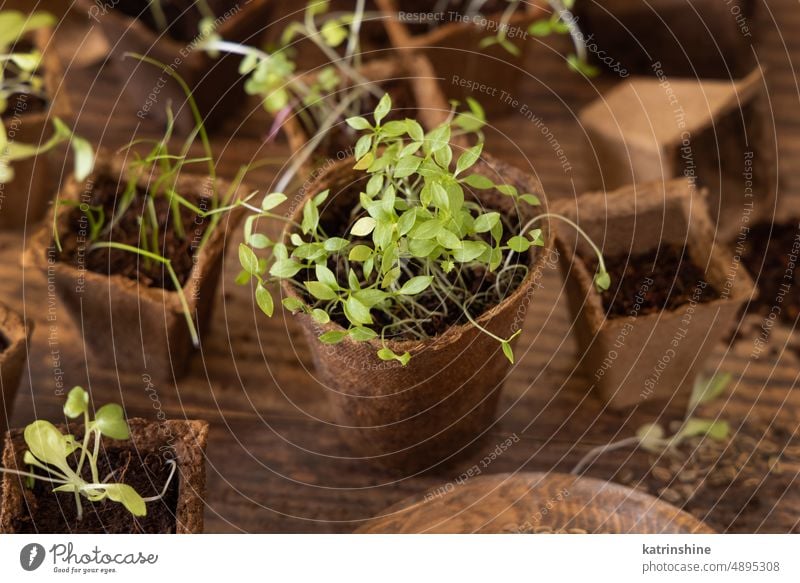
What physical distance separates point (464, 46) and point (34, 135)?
428 mm

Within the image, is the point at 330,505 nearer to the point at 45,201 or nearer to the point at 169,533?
the point at 169,533

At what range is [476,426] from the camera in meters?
0.84

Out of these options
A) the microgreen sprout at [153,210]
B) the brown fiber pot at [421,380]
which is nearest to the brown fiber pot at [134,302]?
the microgreen sprout at [153,210]

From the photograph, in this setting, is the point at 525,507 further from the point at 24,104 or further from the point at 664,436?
the point at 24,104

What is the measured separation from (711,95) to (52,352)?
70cm

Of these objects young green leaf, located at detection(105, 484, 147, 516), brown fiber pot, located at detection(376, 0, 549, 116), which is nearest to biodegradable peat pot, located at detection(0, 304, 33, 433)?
young green leaf, located at detection(105, 484, 147, 516)

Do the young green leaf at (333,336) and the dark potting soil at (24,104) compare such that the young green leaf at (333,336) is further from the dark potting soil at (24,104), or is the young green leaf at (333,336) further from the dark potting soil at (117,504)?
the dark potting soil at (24,104)

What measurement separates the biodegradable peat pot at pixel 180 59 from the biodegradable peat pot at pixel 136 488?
0.36 metres

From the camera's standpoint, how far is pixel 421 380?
2.30 ft

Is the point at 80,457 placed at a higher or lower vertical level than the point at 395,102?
lower

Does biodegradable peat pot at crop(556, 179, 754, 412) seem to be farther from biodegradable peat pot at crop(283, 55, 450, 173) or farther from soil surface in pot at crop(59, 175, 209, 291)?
soil surface in pot at crop(59, 175, 209, 291)

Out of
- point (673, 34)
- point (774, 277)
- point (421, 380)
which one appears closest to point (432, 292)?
point (421, 380)

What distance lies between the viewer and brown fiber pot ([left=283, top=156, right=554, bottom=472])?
665 mm
